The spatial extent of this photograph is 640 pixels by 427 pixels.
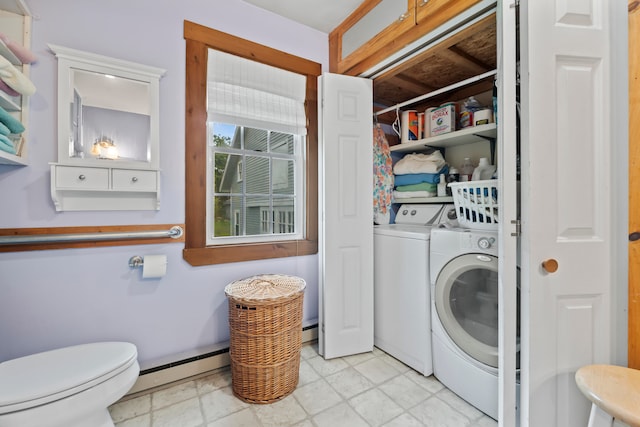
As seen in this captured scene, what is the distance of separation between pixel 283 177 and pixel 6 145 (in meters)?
1.47

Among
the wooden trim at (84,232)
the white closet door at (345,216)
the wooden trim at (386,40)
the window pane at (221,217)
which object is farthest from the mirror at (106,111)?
the wooden trim at (386,40)

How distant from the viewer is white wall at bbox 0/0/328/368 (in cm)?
134

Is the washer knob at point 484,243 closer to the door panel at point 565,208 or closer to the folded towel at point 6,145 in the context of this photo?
the door panel at point 565,208

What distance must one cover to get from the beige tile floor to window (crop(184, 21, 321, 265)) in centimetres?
77

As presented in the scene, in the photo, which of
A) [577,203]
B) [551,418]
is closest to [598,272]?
[577,203]

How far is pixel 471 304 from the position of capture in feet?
5.08

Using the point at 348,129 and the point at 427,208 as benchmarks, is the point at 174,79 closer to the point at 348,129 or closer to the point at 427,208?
the point at 348,129

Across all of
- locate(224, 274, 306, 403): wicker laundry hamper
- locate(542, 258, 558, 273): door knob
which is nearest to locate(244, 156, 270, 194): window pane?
locate(224, 274, 306, 403): wicker laundry hamper

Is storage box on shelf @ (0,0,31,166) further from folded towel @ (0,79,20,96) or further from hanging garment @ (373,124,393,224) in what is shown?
hanging garment @ (373,124,393,224)

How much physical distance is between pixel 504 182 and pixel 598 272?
49cm

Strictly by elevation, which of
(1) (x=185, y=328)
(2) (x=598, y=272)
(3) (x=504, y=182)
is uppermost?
(3) (x=504, y=182)

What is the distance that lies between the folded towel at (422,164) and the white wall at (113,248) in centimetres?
141

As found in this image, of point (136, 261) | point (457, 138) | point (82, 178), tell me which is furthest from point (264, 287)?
point (457, 138)

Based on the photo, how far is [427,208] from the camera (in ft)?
7.23
